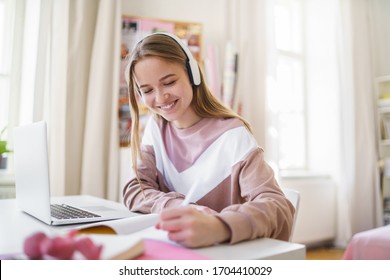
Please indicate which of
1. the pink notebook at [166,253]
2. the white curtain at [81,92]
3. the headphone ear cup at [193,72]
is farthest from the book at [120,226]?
the white curtain at [81,92]

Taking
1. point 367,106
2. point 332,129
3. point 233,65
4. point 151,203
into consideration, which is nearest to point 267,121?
point 233,65

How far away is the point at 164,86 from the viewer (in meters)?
0.93

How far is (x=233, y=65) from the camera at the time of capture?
8.46ft

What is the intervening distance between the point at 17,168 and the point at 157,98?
405 mm

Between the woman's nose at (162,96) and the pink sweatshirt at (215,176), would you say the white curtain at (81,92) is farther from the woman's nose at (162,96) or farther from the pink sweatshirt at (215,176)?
the woman's nose at (162,96)

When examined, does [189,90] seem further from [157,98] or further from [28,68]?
[28,68]

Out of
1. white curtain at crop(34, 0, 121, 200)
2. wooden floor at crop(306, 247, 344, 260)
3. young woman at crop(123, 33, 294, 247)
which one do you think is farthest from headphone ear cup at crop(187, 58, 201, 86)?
wooden floor at crop(306, 247, 344, 260)

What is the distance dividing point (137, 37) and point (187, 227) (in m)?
1.98

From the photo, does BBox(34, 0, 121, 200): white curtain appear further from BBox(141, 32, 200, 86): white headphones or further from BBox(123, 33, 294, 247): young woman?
BBox(141, 32, 200, 86): white headphones

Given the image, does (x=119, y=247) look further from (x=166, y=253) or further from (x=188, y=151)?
(x=188, y=151)

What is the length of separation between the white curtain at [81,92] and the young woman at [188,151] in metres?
1.00

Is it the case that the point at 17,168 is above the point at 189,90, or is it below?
below

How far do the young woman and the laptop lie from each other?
0.33ft

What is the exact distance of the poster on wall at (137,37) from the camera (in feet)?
7.28
